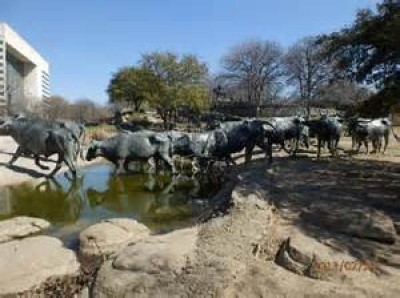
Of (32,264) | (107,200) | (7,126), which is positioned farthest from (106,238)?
(7,126)

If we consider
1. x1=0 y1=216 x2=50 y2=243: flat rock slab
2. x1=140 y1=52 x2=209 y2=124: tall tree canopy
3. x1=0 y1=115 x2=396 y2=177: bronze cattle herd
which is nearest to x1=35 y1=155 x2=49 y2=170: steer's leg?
x1=0 y1=115 x2=396 y2=177: bronze cattle herd

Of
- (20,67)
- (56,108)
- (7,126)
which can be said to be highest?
(20,67)

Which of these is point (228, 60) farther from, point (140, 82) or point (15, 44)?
point (15, 44)

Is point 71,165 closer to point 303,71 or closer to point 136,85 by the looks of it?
point 136,85

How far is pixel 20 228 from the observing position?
407 inches

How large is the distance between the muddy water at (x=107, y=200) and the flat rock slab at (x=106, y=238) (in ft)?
2.36

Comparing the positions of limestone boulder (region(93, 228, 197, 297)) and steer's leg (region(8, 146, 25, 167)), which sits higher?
steer's leg (region(8, 146, 25, 167))

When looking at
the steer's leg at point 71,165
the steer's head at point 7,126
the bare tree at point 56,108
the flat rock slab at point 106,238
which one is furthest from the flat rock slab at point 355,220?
the bare tree at point 56,108

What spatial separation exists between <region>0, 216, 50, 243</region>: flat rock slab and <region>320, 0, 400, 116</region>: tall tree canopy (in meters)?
8.96

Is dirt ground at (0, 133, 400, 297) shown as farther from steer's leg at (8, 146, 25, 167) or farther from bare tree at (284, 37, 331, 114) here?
bare tree at (284, 37, 331, 114)

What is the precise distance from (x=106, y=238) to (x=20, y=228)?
2.42 m

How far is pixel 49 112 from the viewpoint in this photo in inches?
3152

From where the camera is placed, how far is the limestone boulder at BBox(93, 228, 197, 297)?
696 centimetres

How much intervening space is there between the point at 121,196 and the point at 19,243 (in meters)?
5.88
